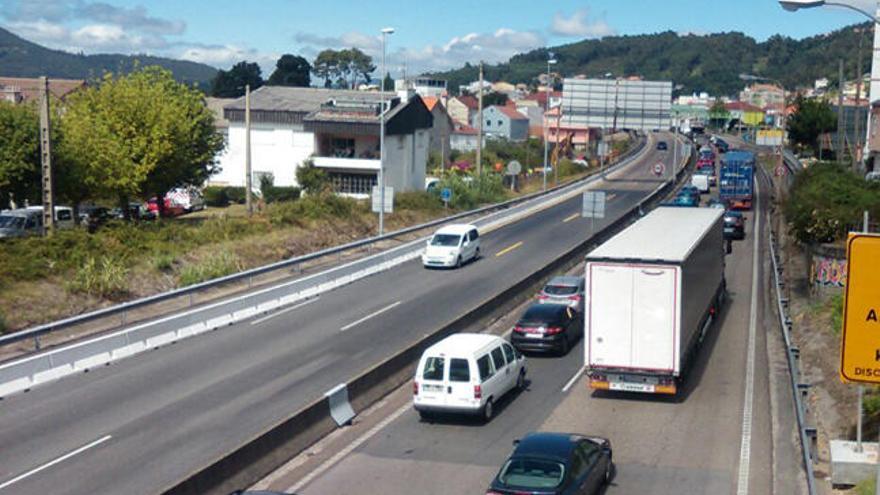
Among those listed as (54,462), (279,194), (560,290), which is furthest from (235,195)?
(54,462)

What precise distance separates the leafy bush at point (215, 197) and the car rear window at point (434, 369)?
56.3 meters

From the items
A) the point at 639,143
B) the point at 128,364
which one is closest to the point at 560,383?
the point at 128,364

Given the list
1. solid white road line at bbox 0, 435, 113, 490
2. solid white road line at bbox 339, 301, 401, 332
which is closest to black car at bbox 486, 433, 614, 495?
solid white road line at bbox 0, 435, 113, 490

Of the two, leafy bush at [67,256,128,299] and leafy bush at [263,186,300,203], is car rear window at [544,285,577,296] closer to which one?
leafy bush at [67,256,128,299]

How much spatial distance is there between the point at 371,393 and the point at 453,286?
46.9 feet

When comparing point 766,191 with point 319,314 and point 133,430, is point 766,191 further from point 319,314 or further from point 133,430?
point 133,430

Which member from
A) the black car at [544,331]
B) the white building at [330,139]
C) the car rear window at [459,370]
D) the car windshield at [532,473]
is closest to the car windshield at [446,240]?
the black car at [544,331]

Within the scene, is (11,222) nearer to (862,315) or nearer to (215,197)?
(215,197)

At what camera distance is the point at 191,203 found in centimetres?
6819

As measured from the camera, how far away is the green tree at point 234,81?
16518cm

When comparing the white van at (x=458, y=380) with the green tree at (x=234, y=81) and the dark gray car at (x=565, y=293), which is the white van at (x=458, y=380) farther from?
the green tree at (x=234, y=81)

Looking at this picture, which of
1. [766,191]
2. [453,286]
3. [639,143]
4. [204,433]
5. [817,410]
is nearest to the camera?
[204,433]

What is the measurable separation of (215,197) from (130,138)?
2315cm

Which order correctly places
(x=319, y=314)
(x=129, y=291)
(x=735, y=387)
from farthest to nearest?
(x=129, y=291) < (x=319, y=314) < (x=735, y=387)
